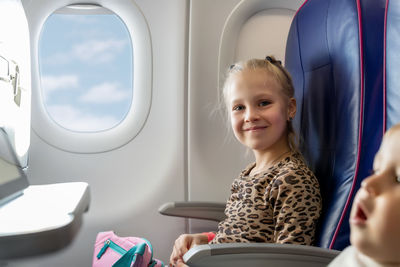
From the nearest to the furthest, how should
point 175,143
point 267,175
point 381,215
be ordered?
point 381,215 < point 267,175 < point 175,143

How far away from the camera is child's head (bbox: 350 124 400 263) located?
1.69 feet

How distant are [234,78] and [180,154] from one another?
2.43 ft

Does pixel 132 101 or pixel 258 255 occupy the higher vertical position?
pixel 132 101

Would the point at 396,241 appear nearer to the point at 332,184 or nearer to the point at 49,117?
the point at 332,184

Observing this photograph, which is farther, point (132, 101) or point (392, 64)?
point (132, 101)

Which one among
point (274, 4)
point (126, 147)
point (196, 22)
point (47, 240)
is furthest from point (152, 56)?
point (47, 240)

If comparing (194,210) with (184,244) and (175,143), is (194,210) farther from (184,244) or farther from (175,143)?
(175,143)

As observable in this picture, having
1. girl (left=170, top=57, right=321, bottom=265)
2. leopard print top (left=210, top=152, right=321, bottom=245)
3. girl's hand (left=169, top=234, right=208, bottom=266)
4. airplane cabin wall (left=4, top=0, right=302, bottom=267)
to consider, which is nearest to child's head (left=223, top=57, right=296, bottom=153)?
girl (left=170, top=57, right=321, bottom=265)

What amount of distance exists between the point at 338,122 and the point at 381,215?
757 millimetres

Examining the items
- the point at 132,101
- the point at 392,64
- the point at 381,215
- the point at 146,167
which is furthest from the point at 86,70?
the point at 381,215

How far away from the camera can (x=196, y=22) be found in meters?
2.10

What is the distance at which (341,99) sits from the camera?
1.22 metres

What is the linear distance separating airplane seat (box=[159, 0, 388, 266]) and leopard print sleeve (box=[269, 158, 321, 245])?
4 cm

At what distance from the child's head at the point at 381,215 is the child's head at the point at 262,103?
2.98 feet
